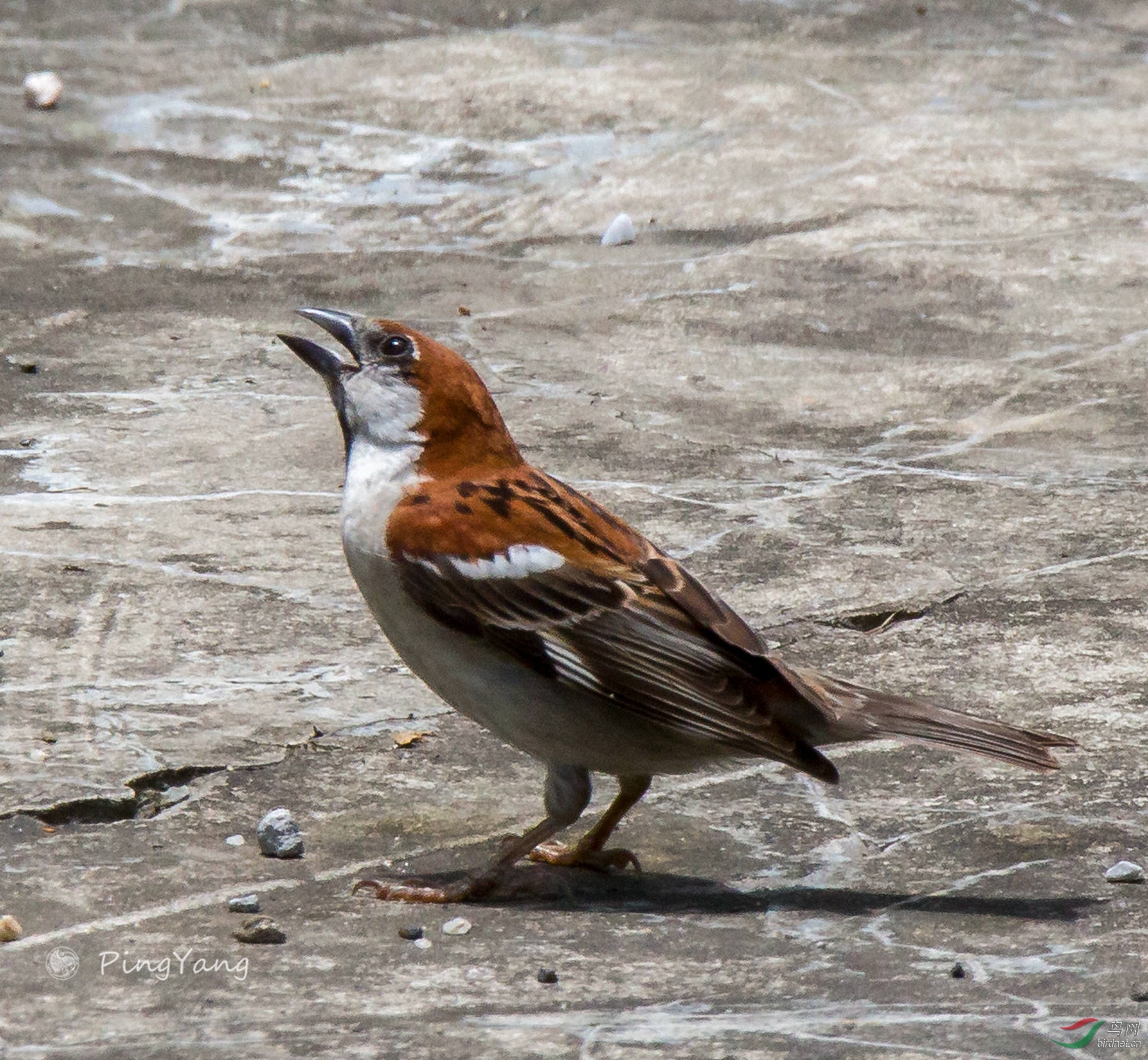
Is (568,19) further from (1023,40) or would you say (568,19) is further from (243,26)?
(1023,40)

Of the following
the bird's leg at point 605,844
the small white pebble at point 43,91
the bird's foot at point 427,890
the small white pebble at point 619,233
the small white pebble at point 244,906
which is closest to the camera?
the small white pebble at point 244,906

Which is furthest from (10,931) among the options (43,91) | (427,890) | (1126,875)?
(43,91)

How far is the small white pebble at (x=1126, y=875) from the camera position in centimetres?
409

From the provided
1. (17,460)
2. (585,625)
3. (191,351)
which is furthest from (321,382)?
(585,625)

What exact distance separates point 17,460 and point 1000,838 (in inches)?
151

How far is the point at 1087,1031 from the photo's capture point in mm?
3311

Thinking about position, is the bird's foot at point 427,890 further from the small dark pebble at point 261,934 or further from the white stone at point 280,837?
the small dark pebble at point 261,934

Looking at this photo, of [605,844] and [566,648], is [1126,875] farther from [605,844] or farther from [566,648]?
[566,648]

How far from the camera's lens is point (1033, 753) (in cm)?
411

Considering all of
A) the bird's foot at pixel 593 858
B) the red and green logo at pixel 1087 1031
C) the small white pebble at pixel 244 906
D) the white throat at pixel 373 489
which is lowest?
the bird's foot at pixel 593 858

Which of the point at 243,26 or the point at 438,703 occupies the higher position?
the point at 243,26

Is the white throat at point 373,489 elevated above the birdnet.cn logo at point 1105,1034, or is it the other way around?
the white throat at point 373,489

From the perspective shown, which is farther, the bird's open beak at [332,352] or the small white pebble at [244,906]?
the bird's open beak at [332,352]

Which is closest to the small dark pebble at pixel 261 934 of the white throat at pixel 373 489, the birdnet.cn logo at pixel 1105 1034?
the white throat at pixel 373 489
